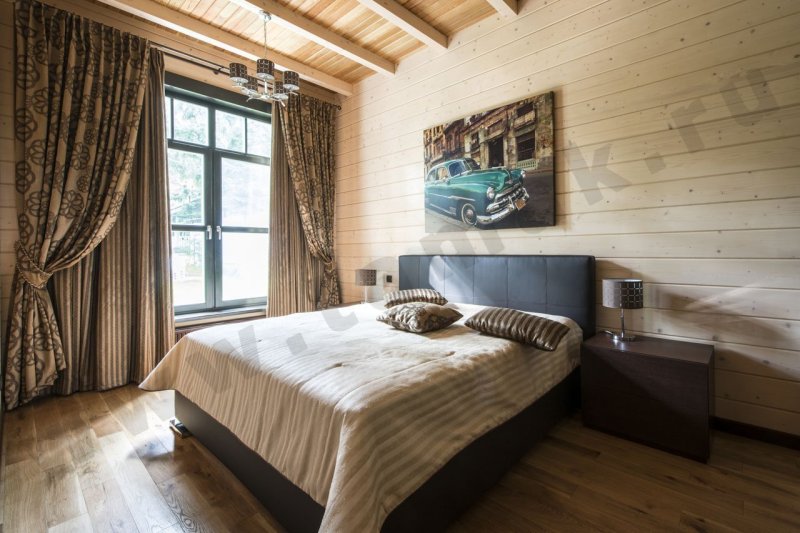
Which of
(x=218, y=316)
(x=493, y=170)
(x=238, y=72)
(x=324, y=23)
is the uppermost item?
(x=324, y=23)

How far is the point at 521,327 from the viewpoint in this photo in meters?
2.03

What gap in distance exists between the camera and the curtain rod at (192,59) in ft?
10.4

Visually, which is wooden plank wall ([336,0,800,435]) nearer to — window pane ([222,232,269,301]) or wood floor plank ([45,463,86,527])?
window pane ([222,232,269,301])

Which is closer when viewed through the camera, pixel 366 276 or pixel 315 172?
pixel 366 276

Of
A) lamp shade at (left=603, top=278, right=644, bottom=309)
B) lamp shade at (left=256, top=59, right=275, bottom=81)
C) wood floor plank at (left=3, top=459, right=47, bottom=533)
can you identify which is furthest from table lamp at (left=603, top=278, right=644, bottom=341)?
wood floor plank at (left=3, top=459, right=47, bottom=533)

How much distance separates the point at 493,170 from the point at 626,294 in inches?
55.5

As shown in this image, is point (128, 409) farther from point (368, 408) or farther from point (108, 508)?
point (368, 408)

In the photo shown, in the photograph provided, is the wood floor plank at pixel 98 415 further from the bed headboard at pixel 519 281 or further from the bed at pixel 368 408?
the bed headboard at pixel 519 281

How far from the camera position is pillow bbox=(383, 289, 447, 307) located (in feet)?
9.68

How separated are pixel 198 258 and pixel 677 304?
13.1 feet

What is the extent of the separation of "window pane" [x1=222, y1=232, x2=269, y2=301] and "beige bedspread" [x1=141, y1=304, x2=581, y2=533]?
1742mm

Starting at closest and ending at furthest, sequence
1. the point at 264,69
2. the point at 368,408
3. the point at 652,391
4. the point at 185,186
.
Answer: the point at 368,408
the point at 652,391
the point at 264,69
the point at 185,186

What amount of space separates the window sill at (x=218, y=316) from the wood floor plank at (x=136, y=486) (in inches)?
54.2

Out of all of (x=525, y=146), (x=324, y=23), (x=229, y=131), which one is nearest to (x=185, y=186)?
(x=229, y=131)
